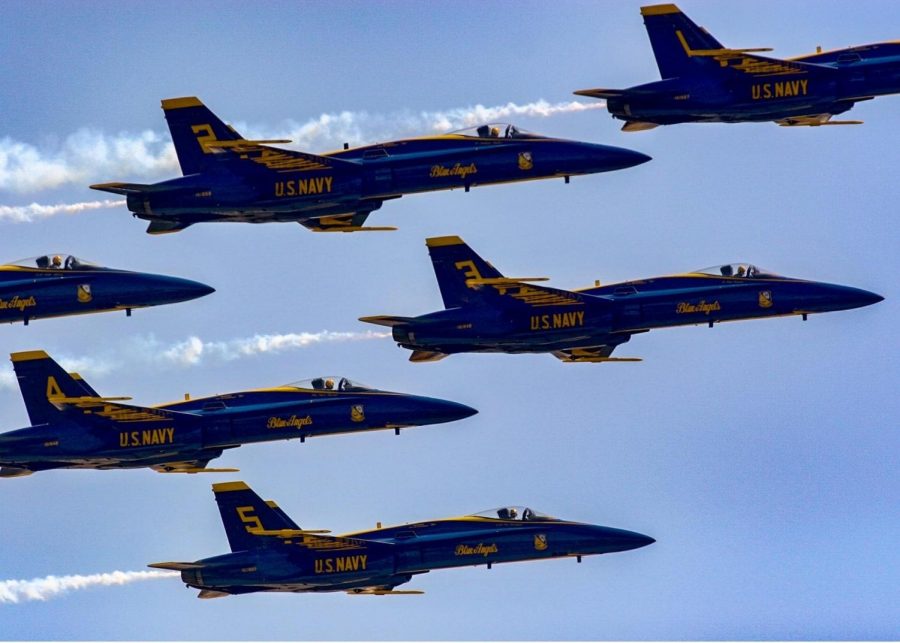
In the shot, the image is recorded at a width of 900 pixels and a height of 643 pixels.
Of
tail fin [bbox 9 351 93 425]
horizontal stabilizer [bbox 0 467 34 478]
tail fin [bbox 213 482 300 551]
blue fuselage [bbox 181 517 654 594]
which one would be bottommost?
blue fuselage [bbox 181 517 654 594]

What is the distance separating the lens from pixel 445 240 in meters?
69.9

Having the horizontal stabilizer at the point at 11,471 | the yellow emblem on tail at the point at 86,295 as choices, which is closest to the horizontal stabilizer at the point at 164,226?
the yellow emblem on tail at the point at 86,295

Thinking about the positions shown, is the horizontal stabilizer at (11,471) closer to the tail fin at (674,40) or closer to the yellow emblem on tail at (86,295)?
the yellow emblem on tail at (86,295)

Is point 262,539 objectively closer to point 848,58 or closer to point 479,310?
point 479,310

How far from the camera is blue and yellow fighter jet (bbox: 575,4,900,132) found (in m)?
68.4

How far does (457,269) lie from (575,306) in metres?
4.01

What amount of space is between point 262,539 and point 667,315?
49.5 ft

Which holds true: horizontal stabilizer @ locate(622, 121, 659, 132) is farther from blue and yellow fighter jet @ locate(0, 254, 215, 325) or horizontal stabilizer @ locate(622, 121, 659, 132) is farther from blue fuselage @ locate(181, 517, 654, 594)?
blue and yellow fighter jet @ locate(0, 254, 215, 325)

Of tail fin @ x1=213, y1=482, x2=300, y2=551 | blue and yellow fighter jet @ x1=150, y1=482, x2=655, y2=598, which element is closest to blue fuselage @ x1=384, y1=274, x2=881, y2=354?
blue and yellow fighter jet @ x1=150, y1=482, x2=655, y2=598

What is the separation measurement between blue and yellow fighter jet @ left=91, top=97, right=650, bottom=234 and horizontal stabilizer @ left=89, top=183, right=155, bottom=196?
31 millimetres

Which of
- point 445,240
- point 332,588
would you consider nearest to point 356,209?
point 445,240

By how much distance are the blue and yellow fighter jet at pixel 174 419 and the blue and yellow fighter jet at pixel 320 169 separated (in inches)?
226

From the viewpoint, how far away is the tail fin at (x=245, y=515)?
70.9m

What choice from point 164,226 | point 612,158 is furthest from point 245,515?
point 612,158
